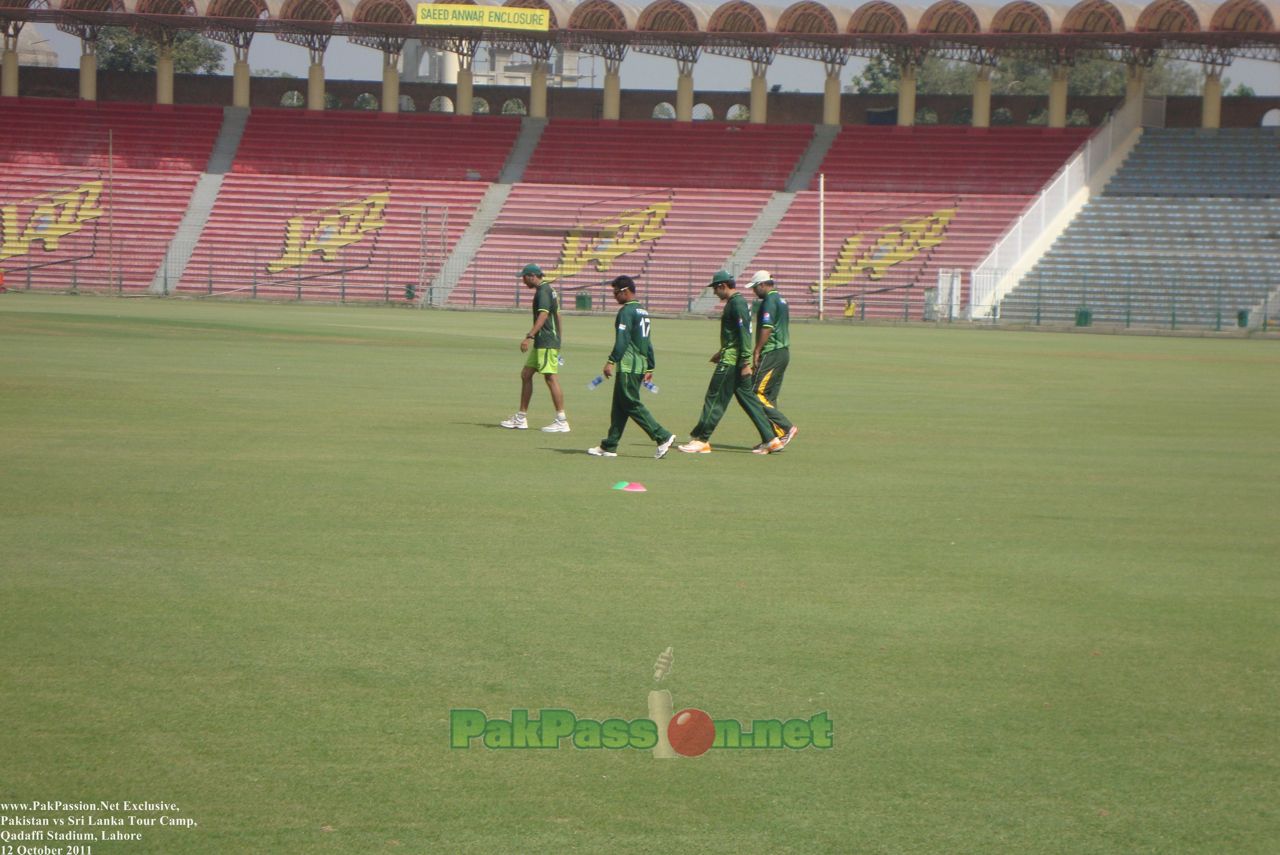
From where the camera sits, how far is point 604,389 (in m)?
22.6

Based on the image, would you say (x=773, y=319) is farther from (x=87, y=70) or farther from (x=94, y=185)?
(x=87, y=70)

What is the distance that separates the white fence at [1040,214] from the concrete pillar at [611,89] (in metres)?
17.3

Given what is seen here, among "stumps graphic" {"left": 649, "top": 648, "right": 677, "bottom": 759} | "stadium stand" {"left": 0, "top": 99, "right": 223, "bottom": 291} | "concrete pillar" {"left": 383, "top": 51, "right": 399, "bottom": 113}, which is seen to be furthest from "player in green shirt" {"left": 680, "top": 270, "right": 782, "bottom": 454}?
"concrete pillar" {"left": 383, "top": 51, "right": 399, "bottom": 113}

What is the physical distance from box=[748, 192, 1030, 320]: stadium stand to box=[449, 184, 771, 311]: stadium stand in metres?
2.04

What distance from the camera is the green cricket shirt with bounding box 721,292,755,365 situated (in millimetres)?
14969

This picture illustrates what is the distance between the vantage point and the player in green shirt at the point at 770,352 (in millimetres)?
15250

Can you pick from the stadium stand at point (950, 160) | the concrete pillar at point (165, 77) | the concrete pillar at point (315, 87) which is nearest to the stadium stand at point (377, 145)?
the concrete pillar at point (315, 87)

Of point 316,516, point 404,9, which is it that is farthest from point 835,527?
point 404,9

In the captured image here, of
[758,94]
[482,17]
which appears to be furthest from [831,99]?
[482,17]

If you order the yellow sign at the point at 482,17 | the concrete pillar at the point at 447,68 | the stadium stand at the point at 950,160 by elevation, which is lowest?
the stadium stand at the point at 950,160

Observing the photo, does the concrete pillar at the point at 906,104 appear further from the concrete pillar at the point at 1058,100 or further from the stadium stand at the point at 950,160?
the concrete pillar at the point at 1058,100

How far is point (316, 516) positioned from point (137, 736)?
482 centimetres

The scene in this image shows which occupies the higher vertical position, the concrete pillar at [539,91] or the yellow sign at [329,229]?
the concrete pillar at [539,91]

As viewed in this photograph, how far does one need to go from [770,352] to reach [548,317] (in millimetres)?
2373
